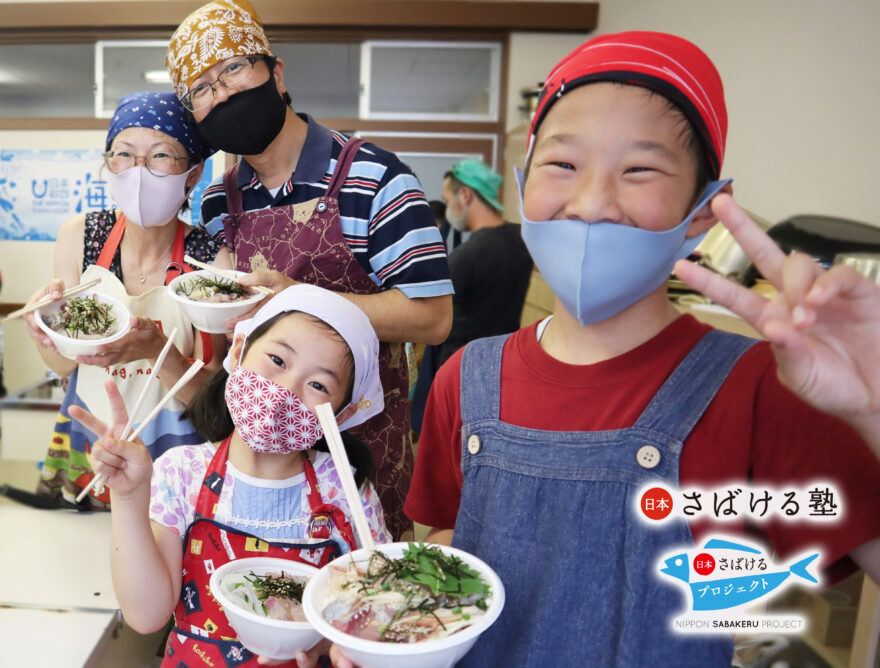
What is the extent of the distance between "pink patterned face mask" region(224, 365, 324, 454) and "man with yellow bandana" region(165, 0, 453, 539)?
398 millimetres

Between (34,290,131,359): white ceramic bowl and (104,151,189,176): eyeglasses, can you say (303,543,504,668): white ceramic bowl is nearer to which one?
(34,290,131,359): white ceramic bowl

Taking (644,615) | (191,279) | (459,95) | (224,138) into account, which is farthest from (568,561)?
(459,95)

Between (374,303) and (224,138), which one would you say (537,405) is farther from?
(224,138)

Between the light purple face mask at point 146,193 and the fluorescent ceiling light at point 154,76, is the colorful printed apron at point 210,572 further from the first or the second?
the fluorescent ceiling light at point 154,76

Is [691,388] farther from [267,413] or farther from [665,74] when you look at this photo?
[267,413]

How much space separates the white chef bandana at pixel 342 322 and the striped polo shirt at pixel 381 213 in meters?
0.30

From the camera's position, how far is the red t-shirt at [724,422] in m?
0.84

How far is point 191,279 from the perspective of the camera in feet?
5.53

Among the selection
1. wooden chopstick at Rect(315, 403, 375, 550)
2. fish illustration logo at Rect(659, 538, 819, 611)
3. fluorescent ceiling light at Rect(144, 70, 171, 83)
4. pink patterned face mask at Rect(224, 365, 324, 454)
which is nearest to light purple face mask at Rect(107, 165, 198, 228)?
pink patterned face mask at Rect(224, 365, 324, 454)

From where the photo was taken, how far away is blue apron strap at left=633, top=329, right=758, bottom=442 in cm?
96

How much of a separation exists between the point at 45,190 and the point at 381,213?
3894mm

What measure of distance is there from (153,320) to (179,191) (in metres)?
0.38

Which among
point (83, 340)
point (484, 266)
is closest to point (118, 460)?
point (83, 340)

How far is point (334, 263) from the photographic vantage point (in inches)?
66.3
